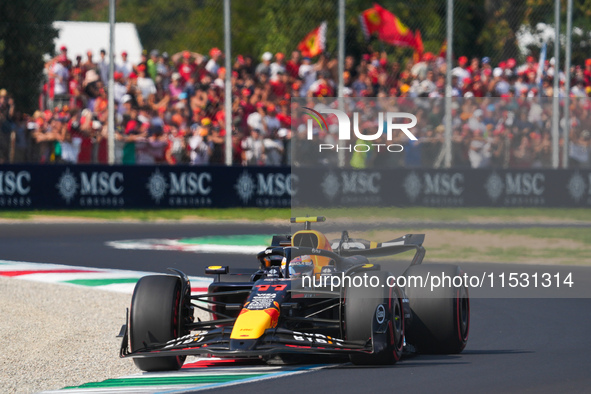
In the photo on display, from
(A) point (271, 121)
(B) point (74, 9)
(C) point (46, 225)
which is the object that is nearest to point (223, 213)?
(A) point (271, 121)

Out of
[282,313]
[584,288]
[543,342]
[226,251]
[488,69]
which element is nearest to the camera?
[282,313]

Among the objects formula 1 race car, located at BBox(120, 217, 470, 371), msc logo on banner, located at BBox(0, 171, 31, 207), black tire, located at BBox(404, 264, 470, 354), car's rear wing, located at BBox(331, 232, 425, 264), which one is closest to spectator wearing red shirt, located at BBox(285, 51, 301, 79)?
msc logo on banner, located at BBox(0, 171, 31, 207)

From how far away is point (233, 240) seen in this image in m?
15.8

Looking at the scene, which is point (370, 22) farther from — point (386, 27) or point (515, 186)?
point (515, 186)

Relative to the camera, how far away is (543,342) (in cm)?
746

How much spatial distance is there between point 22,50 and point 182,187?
365 centimetres

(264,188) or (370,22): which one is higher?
(370,22)

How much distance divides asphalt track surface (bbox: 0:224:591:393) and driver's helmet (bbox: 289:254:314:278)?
64cm

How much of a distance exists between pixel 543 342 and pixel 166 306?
2.80m

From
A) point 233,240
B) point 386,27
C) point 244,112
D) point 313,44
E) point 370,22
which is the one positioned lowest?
point 233,240

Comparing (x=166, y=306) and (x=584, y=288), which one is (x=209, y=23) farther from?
(x=166, y=306)

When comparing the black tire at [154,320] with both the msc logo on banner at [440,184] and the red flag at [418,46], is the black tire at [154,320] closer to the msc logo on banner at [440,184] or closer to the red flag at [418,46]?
the msc logo on banner at [440,184]

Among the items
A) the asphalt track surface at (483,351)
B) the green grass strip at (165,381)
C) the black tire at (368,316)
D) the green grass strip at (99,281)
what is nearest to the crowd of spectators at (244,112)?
the asphalt track surface at (483,351)

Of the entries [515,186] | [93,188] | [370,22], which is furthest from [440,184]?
[370,22]
